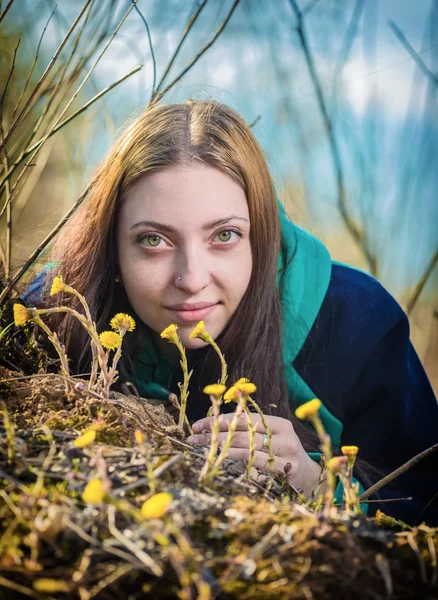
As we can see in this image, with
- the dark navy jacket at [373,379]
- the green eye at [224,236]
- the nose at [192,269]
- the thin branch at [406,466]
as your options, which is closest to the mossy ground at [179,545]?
the thin branch at [406,466]

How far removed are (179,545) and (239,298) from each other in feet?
3.26

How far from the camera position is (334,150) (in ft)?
6.17

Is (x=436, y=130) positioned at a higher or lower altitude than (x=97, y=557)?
higher

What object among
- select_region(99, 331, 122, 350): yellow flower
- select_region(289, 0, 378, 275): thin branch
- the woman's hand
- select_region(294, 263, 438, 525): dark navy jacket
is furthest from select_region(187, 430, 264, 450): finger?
select_region(289, 0, 378, 275): thin branch

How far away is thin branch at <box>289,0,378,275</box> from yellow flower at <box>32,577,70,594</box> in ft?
5.19

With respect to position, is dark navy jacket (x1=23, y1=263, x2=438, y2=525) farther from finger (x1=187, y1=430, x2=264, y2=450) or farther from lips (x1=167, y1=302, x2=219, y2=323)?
finger (x1=187, y1=430, x2=264, y2=450)

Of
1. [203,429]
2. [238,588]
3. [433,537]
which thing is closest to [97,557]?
[238,588]

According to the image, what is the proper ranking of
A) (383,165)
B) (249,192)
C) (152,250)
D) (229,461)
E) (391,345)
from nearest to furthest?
1. (229,461)
2. (152,250)
3. (249,192)
4. (391,345)
5. (383,165)

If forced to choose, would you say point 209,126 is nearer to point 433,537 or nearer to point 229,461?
point 229,461

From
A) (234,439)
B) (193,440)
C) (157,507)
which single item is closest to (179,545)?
(157,507)

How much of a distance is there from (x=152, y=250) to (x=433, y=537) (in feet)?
3.15

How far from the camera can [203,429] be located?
1141mm

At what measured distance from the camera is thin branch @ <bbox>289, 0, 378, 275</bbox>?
70.5 inches

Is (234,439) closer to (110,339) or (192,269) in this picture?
(110,339)
